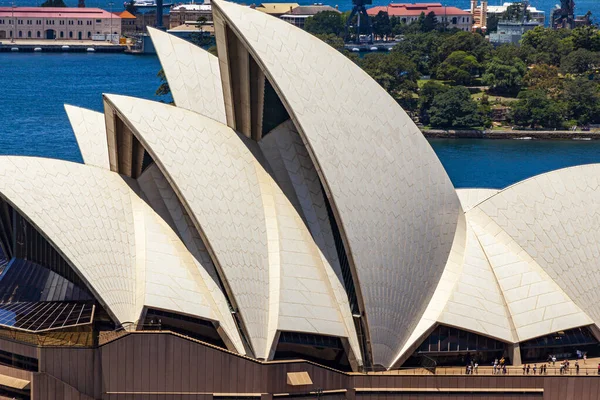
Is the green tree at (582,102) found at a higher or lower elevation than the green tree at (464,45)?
lower

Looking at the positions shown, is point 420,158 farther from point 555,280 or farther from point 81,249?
point 81,249

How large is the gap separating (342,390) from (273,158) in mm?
7969

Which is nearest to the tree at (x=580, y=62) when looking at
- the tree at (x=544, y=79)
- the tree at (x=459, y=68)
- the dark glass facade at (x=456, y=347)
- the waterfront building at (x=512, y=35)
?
the tree at (x=544, y=79)

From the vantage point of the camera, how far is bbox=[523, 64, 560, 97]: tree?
132750 mm

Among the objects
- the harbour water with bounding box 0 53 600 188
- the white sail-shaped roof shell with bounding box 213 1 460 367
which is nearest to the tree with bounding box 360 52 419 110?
the harbour water with bounding box 0 53 600 188

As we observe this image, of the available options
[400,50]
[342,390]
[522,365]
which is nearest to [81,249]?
[342,390]

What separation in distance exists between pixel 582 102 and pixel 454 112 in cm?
1215

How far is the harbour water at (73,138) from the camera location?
107m

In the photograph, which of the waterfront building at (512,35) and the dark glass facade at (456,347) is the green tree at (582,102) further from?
the dark glass facade at (456,347)

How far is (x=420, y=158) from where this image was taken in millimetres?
47219

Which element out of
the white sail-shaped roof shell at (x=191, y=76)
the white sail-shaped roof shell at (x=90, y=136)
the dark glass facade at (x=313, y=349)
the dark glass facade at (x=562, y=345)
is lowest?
the dark glass facade at (x=562, y=345)

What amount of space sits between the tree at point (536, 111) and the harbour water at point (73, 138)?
11.3 feet

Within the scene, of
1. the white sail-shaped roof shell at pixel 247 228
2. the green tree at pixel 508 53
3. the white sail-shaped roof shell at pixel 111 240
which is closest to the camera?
the white sail-shaped roof shell at pixel 111 240

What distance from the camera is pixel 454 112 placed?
12606 centimetres
